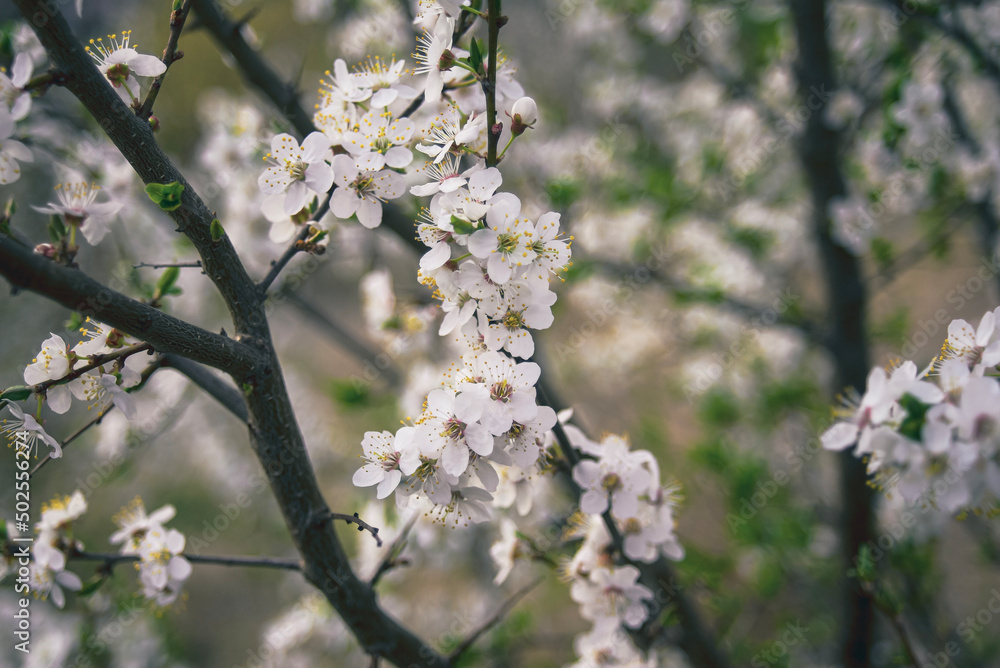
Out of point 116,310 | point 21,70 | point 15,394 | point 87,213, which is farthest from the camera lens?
point 87,213

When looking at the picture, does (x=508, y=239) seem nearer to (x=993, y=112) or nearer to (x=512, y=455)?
(x=512, y=455)

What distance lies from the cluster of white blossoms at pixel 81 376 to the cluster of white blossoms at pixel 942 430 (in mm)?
1391

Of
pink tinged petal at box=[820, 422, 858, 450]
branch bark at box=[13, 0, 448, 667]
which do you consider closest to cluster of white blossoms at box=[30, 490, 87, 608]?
branch bark at box=[13, 0, 448, 667]

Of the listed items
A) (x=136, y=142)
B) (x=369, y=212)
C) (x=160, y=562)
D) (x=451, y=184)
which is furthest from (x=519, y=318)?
(x=160, y=562)

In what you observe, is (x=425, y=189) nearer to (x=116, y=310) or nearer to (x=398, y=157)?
(x=398, y=157)

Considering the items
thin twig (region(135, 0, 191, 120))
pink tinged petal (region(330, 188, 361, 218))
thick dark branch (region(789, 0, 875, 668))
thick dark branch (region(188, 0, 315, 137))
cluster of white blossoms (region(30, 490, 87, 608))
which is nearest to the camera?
thin twig (region(135, 0, 191, 120))

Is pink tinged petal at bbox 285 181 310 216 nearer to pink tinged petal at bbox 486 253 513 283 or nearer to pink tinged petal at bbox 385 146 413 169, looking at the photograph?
pink tinged petal at bbox 385 146 413 169

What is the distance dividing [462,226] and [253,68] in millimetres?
1169

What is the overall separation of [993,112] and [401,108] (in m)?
4.24

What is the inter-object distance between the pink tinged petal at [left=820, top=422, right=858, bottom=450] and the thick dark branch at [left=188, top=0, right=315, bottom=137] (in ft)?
5.23

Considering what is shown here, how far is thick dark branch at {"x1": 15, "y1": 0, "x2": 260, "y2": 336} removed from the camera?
94cm

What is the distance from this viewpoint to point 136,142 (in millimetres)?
1005

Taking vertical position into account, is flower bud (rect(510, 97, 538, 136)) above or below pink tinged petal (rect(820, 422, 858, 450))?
above

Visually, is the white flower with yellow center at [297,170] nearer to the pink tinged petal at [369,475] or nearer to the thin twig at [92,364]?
the thin twig at [92,364]
